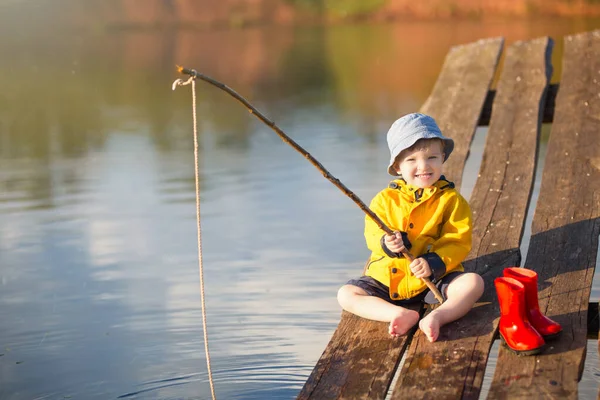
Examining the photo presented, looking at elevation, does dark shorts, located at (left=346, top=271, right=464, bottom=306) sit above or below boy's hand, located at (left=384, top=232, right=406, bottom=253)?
below

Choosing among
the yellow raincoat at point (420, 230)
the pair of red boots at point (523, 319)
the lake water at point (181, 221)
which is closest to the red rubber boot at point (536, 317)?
the pair of red boots at point (523, 319)

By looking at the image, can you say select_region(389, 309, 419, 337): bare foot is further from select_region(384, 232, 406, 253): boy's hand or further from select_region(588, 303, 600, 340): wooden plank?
select_region(588, 303, 600, 340): wooden plank

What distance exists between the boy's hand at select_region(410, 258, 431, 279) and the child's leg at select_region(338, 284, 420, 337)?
0.46ft

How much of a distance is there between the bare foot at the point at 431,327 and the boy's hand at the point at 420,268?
0.62 feet

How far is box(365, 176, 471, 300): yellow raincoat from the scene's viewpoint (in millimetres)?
3721

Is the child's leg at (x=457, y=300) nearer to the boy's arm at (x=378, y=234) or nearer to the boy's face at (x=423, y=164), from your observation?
the boy's arm at (x=378, y=234)

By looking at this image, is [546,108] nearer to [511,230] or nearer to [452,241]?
[511,230]

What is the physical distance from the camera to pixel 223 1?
19.9 m

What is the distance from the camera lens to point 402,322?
352 centimetres

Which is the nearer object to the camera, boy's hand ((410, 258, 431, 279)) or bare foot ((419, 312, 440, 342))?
bare foot ((419, 312, 440, 342))

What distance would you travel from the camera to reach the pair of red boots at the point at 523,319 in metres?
3.27

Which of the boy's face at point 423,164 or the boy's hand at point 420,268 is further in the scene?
the boy's face at point 423,164

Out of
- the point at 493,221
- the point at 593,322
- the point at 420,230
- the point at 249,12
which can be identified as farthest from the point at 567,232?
the point at 249,12

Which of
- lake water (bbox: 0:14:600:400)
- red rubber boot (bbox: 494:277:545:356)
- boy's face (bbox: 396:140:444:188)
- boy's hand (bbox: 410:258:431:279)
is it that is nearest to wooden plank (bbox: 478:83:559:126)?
lake water (bbox: 0:14:600:400)
